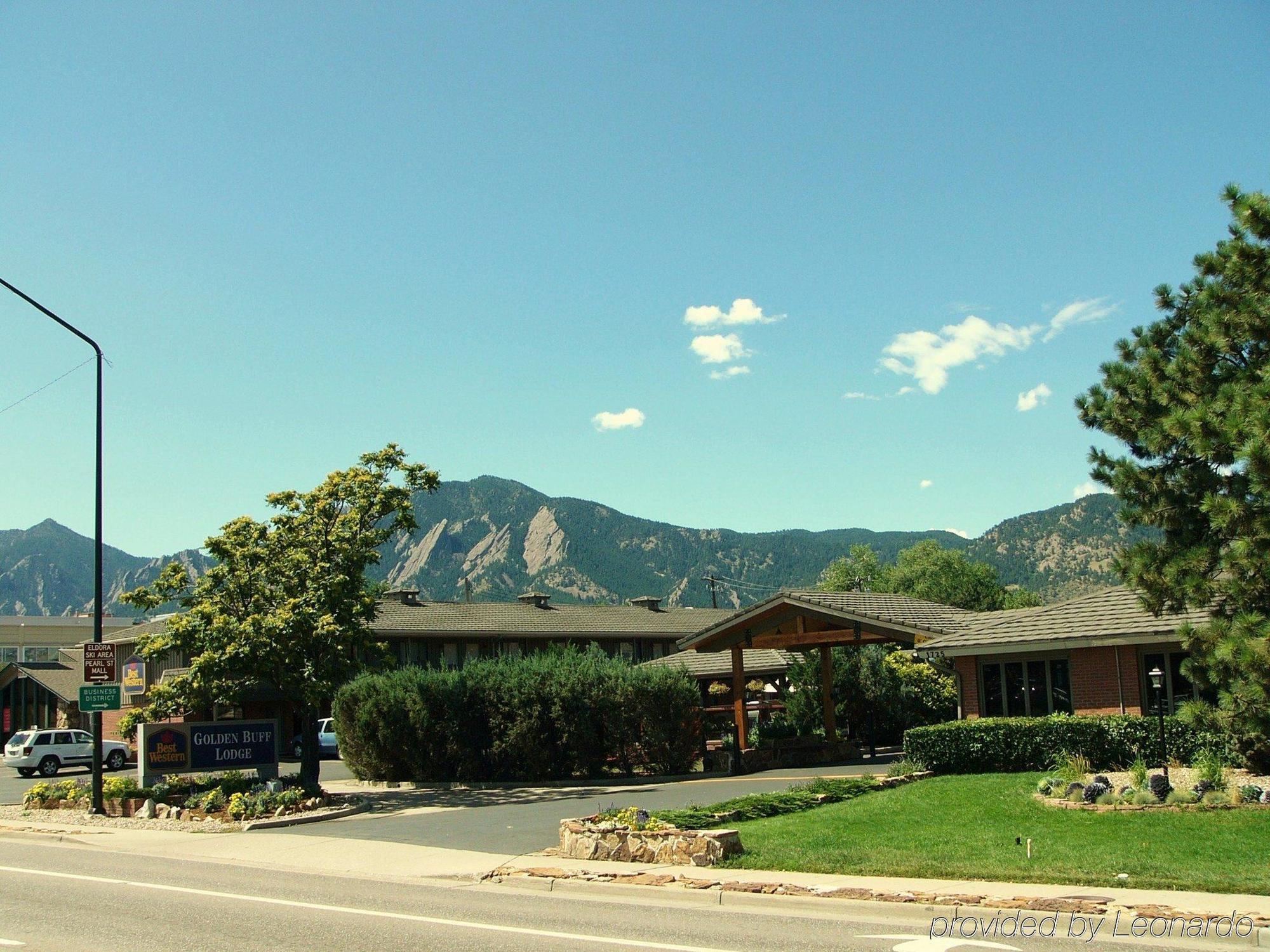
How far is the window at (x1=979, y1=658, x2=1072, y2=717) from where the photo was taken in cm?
2511

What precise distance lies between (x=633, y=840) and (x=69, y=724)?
48.1 m

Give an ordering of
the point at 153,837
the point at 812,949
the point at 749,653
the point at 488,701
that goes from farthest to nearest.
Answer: the point at 749,653 → the point at 488,701 → the point at 153,837 → the point at 812,949

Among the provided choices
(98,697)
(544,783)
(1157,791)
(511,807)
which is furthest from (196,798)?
(1157,791)

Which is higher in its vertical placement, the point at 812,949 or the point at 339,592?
the point at 339,592

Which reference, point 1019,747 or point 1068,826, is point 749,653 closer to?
point 1019,747

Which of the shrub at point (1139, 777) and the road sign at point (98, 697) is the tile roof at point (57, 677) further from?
the shrub at point (1139, 777)

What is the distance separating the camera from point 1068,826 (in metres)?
15.2

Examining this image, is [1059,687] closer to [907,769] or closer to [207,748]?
[907,769]

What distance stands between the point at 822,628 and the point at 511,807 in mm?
10790

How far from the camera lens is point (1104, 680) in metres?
24.1

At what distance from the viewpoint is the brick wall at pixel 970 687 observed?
26.5m

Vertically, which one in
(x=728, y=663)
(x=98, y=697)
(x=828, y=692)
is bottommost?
(x=828, y=692)

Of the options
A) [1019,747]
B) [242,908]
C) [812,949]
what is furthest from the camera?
[1019,747]

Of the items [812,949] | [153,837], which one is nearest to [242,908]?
[812,949]
